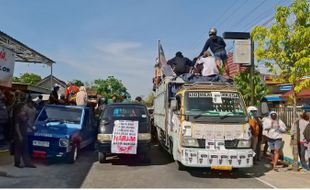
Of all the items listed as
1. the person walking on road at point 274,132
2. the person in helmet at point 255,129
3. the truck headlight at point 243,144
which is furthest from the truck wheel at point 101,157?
the person walking on road at point 274,132

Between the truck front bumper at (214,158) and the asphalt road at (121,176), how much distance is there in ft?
1.24

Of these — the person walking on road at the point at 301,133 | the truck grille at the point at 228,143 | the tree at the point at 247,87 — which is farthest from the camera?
the tree at the point at 247,87

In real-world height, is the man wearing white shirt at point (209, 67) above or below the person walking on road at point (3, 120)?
above

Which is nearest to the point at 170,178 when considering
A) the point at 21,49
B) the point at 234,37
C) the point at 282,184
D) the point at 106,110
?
the point at 282,184

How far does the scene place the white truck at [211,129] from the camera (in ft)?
30.5

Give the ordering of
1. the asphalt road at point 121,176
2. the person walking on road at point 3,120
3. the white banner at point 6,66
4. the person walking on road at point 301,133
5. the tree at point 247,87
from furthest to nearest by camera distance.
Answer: the tree at point 247,87 < the white banner at point 6,66 < the person walking on road at point 3,120 < the person walking on road at point 301,133 < the asphalt road at point 121,176

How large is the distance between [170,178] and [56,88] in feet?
27.2

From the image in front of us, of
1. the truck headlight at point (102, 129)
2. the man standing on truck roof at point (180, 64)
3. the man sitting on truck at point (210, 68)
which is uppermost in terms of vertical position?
the man standing on truck roof at point (180, 64)

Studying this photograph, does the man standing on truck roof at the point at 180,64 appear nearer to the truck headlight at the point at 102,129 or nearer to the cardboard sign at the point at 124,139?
the cardboard sign at the point at 124,139

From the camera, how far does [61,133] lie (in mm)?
11086

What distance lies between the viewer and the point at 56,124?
1173 cm

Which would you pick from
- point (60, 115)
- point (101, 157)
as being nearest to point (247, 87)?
point (60, 115)

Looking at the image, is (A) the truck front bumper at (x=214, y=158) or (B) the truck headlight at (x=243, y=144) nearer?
(A) the truck front bumper at (x=214, y=158)

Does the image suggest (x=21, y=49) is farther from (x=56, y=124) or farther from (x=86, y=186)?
(x=86, y=186)
